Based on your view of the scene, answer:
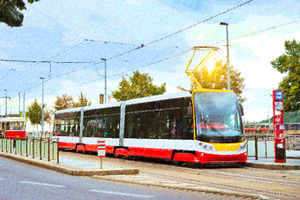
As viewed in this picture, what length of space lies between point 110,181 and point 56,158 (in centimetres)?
710

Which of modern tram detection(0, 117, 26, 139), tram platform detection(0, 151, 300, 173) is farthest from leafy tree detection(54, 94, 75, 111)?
tram platform detection(0, 151, 300, 173)

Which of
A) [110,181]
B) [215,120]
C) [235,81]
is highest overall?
[235,81]

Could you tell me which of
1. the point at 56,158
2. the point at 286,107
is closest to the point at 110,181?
the point at 56,158

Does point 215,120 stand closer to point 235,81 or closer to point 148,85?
point 235,81

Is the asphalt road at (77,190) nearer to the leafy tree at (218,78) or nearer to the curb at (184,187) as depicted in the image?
the curb at (184,187)

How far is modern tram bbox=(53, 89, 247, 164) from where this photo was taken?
19266mm

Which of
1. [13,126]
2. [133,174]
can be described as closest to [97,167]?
[133,174]

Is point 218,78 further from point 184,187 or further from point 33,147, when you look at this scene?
point 184,187

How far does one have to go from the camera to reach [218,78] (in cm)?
6031

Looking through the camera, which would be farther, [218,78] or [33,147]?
[218,78]

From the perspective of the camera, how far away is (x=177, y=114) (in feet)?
68.7

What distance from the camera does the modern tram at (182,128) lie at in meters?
19.3

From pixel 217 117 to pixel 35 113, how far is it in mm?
86800

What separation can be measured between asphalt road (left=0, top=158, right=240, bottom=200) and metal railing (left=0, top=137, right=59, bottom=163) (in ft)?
19.4
